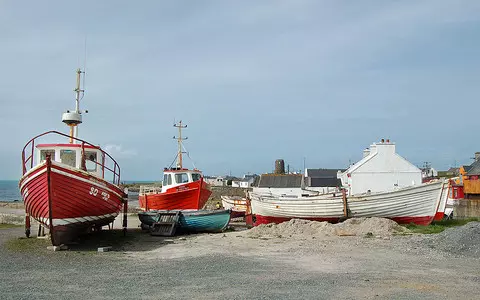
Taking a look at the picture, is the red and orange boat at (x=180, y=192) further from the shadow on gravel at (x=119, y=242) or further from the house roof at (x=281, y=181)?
the house roof at (x=281, y=181)

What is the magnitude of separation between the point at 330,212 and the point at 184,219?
268 inches

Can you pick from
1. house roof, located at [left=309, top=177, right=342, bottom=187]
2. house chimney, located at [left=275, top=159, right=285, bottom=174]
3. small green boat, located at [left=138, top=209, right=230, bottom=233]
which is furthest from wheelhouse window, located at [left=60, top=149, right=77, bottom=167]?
house chimney, located at [left=275, top=159, right=285, bottom=174]

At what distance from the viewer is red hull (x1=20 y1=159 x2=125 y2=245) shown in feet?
46.1

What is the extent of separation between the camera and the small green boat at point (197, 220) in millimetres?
20281

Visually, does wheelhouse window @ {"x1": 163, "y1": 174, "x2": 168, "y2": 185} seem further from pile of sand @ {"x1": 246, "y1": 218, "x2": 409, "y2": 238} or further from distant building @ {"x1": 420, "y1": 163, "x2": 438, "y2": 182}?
distant building @ {"x1": 420, "y1": 163, "x2": 438, "y2": 182}

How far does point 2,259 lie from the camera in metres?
12.9

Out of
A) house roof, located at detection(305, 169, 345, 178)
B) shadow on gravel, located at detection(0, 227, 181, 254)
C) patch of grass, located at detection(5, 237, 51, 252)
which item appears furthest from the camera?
house roof, located at detection(305, 169, 345, 178)

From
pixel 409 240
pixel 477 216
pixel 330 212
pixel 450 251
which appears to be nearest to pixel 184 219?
pixel 330 212

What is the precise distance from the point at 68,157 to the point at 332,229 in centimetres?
1107

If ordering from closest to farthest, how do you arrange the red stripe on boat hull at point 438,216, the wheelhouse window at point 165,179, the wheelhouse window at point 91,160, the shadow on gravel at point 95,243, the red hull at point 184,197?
1. the shadow on gravel at point 95,243
2. the wheelhouse window at point 91,160
3. the red stripe on boat hull at point 438,216
4. the red hull at point 184,197
5. the wheelhouse window at point 165,179

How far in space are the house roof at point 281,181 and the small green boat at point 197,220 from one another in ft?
91.8

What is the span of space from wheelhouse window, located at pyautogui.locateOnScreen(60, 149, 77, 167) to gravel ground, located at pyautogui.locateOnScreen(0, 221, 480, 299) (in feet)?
10.4

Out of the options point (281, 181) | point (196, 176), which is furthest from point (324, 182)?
point (196, 176)

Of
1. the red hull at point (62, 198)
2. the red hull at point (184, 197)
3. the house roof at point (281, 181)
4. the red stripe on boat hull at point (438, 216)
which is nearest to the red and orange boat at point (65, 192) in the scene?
the red hull at point (62, 198)
